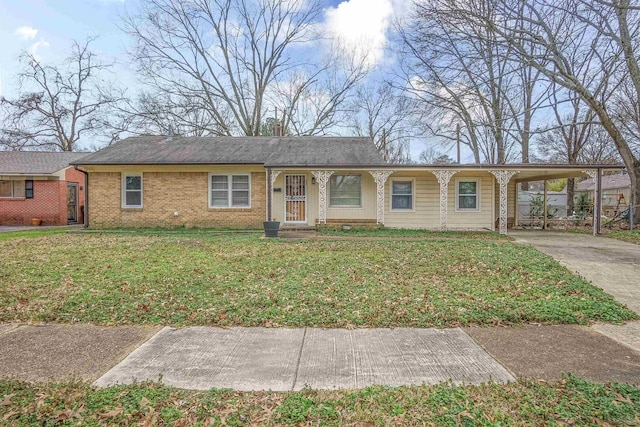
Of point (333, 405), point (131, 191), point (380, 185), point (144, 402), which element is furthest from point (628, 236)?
point (131, 191)

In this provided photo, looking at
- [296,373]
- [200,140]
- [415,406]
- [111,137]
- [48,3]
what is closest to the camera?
[415,406]

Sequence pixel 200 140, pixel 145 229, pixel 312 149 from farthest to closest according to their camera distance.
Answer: pixel 200 140, pixel 312 149, pixel 145 229

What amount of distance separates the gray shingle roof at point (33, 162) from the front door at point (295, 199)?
475 inches

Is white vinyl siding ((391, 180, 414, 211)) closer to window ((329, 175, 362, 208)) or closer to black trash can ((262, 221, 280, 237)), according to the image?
window ((329, 175, 362, 208))

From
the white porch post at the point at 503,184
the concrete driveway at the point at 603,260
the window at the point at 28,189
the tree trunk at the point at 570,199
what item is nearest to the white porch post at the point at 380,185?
the white porch post at the point at 503,184

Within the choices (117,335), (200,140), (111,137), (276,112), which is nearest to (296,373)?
(117,335)

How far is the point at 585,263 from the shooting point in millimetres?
7762

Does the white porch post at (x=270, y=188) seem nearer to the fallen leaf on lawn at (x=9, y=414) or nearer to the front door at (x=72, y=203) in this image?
the fallen leaf on lawn at (x=9, y=414)

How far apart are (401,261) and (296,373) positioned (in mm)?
5168

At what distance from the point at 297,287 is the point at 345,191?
955 cm

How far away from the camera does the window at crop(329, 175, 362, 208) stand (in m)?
14.8

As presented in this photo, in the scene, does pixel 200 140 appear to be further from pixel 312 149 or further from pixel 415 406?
pixel 415 406

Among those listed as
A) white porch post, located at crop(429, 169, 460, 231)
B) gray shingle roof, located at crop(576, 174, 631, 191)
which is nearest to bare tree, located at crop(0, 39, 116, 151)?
white porch post, located at crop(429, 169, 460, 231)

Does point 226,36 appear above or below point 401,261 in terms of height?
above
